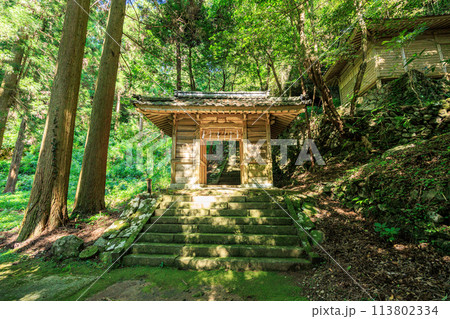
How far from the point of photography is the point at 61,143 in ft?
16.0

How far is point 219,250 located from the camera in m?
3.89

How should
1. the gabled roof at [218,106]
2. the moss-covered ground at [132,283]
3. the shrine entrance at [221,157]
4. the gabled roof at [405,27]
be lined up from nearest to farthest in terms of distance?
the moss-covered ground at [132,283] < the gabled roof at [218,106] < the shrine entrance at [221,157] < the gabled roof at [405,27]

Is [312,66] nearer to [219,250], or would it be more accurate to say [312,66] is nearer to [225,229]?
[225,229]

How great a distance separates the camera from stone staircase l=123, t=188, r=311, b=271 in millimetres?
3645

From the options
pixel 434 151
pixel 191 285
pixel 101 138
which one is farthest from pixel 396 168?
pixel 101 138

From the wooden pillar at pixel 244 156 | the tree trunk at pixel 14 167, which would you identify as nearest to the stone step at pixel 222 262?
the wooden pillar at pixel 244 156

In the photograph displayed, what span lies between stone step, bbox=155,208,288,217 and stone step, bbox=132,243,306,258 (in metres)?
1.11

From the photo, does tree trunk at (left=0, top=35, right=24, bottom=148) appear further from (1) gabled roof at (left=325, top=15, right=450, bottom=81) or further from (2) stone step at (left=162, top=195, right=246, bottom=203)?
(1) gabled roof at (left=325, top=15, right=450, bottom=81)

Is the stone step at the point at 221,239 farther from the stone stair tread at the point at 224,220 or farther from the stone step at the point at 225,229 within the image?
the stone stair tread at the point at 224,220

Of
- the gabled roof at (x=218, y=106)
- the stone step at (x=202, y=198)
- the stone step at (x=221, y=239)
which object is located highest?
the gabled roof at (x=218, y=106)

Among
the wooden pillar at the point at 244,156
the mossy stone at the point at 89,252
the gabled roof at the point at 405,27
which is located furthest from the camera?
the gabled roof at the point at 405,27

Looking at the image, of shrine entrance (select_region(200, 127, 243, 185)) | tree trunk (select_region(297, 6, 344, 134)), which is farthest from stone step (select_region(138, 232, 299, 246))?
tree trunk (select_region(297, 6, 344, 134))

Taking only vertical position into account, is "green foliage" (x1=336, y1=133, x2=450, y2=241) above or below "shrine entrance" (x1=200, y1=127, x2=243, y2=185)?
below

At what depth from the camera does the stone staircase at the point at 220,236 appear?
3645 millimetres
